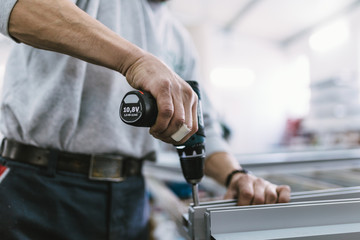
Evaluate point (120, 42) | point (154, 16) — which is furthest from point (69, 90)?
point (154, 16)

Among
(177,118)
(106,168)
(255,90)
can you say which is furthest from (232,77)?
(177,118)

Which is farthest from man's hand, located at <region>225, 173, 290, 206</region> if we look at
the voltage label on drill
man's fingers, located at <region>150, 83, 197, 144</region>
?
the voltage label on drill

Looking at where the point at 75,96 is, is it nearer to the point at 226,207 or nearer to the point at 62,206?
the point at 62,206

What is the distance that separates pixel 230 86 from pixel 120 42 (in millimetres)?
7307

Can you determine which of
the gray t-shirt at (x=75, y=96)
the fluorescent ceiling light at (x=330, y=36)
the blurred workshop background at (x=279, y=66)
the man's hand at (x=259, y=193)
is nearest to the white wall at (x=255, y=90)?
the blurred workshop background at (x=279, y=66)

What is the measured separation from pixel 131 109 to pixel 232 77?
295 inches

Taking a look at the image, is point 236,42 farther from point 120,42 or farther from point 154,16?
point 120,42

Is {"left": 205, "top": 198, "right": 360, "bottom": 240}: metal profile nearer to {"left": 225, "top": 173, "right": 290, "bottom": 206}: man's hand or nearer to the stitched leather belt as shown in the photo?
{"left": 225, "top": 173, "right": 290, "bottom": 206}: man's hand

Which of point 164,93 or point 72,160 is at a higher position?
point 164,93

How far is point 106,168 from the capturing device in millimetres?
813

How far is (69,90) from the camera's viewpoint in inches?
28.9

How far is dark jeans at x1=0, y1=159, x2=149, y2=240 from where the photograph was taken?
2.24 feet

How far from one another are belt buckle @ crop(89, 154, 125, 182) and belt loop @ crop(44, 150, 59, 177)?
0.31ft

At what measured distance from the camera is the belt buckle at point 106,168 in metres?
0.79
